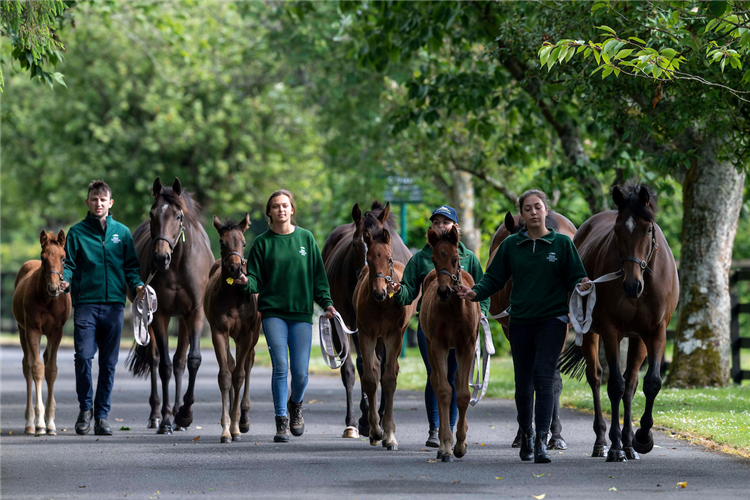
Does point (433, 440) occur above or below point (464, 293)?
below

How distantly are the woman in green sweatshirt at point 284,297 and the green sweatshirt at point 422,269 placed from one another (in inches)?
34.5

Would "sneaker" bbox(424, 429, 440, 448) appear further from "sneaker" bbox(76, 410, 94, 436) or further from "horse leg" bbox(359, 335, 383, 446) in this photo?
"sneaker" bbox(76, 410, 94, 436)

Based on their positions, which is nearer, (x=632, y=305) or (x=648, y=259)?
(x=648, y=259)

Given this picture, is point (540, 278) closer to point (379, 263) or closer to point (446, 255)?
point (446, 255)

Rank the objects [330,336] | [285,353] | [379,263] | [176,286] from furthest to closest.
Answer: [176,286] → [330,336] → [285,353] → [379,263]

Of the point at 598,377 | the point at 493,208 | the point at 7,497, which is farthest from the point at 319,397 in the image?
the point at 493,208

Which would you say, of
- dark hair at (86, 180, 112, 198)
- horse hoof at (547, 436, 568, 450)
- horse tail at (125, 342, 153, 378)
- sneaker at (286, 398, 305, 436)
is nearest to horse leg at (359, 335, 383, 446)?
sneaker at (286, 398, 305, 436)

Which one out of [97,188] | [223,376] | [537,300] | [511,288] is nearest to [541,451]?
[537,300]

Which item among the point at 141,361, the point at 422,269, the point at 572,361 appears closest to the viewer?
the point at 422,269

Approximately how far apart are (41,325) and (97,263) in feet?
3.05

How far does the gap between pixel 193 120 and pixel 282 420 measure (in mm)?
26821

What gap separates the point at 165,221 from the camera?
10.4 meters

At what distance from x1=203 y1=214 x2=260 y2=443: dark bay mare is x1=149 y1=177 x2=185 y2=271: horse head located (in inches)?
28.7

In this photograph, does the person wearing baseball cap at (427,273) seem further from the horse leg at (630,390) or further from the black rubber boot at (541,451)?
the horse leg at (630,390)
